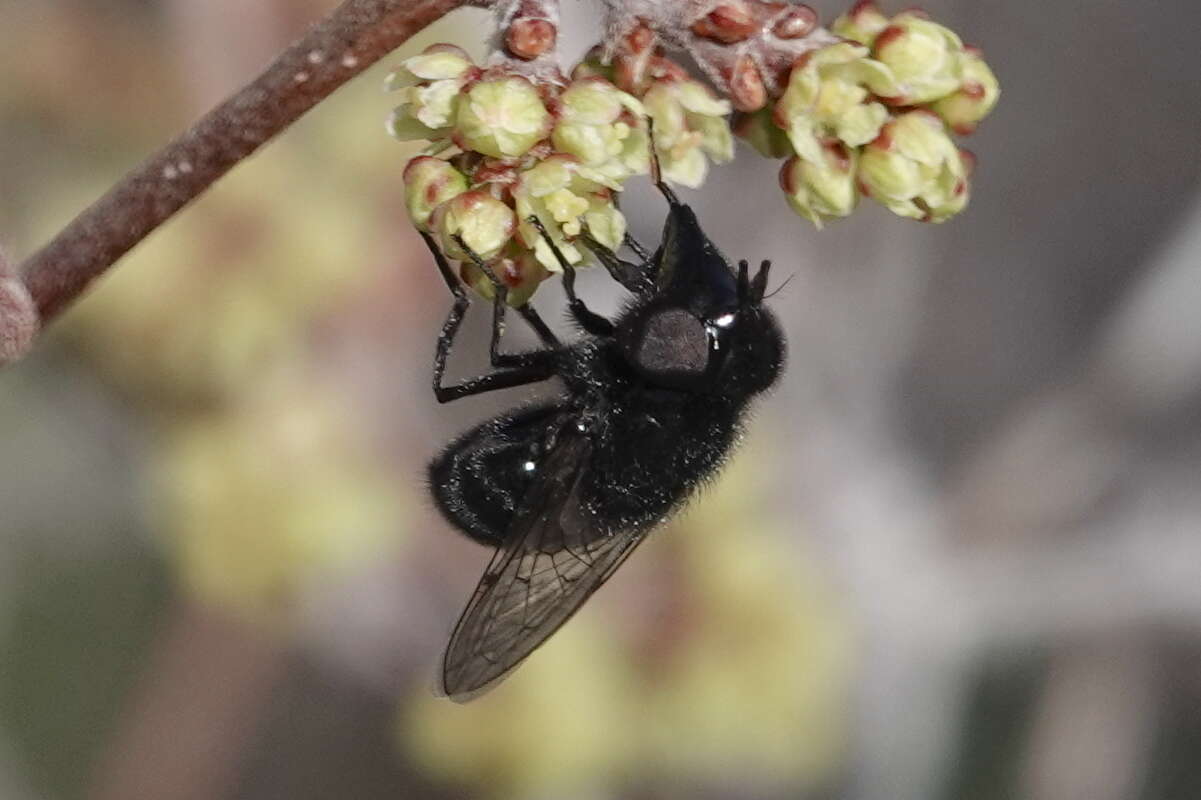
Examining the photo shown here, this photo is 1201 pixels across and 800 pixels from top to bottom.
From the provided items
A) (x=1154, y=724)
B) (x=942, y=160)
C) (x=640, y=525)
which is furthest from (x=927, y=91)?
(x=1154, y=724)

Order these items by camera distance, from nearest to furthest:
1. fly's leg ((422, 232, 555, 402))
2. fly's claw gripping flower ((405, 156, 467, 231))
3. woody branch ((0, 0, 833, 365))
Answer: woody branch ((0, 0, 833, 365)), fly's claw gripping flower ((405, 156, 467, 231)), fly's leg ((422, 232, 555, 402))

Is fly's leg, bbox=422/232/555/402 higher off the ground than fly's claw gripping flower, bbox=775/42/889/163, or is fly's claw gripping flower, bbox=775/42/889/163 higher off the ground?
fly's claw gripping flower, bbox=775/42/889/163

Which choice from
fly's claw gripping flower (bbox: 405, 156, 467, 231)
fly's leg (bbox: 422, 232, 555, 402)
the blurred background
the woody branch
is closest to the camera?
the woody branch

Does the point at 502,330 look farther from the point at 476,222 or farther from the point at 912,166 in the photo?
the point at 912,166

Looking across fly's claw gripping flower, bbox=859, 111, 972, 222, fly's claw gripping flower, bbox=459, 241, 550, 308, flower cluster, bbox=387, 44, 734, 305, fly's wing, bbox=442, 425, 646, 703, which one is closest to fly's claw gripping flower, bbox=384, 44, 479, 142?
flower cluster, bbox=387, 44, 734, 305

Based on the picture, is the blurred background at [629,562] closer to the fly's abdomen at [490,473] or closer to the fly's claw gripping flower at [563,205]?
the fly's abdomen at [490,473]

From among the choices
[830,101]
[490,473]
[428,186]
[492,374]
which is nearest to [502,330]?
[492,374]

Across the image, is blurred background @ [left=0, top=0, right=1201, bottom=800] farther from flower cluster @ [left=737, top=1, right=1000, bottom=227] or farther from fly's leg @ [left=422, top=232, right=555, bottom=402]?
flower cluster @ [left=737, top=1, right=1000, bottom=227]

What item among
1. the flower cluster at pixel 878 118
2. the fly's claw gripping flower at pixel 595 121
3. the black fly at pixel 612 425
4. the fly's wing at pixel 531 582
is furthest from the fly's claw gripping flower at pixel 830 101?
the fly's wing at pixel 531 582
